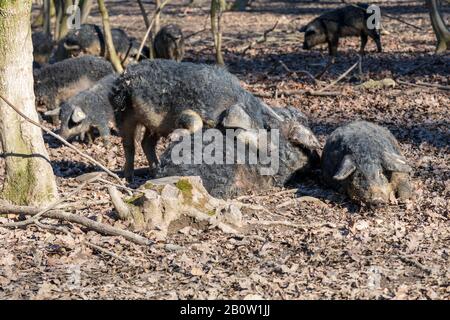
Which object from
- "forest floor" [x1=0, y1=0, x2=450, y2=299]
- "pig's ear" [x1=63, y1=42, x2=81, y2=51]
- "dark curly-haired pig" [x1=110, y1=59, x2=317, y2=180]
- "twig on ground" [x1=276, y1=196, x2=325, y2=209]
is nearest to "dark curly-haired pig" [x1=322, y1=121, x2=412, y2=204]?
"forest floor" [x1=0, y1=0, x2=450, y2=299]

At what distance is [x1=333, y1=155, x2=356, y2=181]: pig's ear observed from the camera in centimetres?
812

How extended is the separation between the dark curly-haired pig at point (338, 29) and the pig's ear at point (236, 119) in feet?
34.7

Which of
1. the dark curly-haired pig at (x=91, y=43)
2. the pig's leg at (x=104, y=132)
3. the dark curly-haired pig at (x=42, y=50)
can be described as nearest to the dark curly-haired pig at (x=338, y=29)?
the dark curly-haired pig at (x=91, y=43)

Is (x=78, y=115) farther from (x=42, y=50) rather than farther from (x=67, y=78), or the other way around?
(x=42, y=50)

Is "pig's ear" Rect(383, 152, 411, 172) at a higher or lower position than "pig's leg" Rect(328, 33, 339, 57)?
lower

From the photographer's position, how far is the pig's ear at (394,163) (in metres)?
8.09

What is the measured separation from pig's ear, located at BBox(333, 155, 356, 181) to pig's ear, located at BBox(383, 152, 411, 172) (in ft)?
1.11

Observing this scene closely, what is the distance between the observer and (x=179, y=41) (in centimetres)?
1847

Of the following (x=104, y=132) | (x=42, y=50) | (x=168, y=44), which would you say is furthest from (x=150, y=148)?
(x=42, y=50)

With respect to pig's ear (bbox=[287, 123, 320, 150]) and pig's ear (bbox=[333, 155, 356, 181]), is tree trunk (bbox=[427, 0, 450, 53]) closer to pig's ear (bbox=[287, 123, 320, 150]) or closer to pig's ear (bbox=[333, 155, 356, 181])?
pig's ear (bbox=[287, 123, 320, 150])

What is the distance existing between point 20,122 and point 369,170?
3.55m

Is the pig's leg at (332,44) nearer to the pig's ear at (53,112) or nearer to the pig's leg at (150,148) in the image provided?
the pig's ear at (53,112)

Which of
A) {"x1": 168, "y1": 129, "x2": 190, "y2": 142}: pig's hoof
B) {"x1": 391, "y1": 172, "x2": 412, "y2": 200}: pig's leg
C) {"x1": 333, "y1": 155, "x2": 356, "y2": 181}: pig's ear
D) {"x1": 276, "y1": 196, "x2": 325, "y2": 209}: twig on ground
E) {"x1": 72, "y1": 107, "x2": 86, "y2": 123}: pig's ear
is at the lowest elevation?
{"x1": 276, "y1": 196, "x2": 325, "y2": 209}: twig on ground
